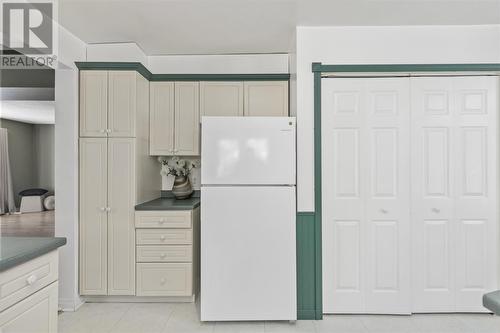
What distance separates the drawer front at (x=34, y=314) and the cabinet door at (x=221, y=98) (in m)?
2.09

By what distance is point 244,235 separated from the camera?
2.35 metres

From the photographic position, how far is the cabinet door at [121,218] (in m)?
2.72

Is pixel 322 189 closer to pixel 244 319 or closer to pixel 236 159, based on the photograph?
pixel 236 159

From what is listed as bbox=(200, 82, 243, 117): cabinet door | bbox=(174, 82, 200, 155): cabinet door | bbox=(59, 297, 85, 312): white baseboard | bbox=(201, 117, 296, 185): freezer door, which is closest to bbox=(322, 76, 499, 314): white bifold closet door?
bbox=(201, 117, 296, 185): freezer door

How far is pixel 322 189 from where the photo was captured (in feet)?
8.27

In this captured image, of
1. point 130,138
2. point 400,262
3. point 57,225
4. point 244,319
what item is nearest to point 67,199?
point 57,225

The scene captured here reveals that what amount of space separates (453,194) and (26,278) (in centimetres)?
291

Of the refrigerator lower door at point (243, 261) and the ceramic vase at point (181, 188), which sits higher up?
the ceramic vase at point (181, 188)

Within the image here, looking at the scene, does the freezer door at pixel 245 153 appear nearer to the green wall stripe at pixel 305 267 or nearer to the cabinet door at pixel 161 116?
the green wall stripe at pixel 305 267

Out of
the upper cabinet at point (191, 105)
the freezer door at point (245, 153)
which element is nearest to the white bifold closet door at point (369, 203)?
the freezer door at point (245, 153)

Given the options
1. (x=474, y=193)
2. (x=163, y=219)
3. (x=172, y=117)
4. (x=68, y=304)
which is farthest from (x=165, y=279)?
(x=474, y=193)

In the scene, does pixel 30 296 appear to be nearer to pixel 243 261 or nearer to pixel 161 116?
pixel 243 261

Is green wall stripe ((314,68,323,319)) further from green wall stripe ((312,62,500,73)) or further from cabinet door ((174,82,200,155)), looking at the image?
cabinet door ((174,82,200,155))

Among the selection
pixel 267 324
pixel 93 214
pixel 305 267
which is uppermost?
Result: pixel 93 214
